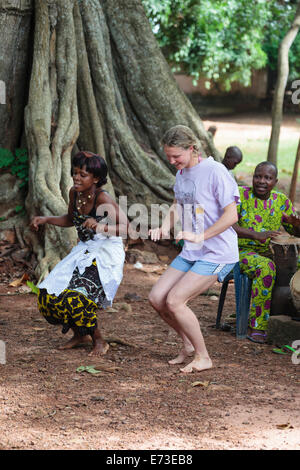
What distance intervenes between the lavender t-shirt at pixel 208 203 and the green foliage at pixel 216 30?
1073 cm

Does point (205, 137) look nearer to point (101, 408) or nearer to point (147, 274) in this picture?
point (147, 274)

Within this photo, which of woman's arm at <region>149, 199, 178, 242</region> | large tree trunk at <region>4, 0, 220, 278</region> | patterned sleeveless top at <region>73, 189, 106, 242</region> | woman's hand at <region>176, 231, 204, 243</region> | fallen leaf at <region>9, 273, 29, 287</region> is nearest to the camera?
woman's hand at <region>176, 231, 204, 243</region>

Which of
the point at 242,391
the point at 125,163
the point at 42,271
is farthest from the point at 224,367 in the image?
the point at 125,163

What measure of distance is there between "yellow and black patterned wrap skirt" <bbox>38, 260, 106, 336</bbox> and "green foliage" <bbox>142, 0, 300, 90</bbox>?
1077 centimetres

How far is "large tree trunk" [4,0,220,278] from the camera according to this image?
7.22 m

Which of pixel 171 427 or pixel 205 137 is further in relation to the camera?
pixel 205 137

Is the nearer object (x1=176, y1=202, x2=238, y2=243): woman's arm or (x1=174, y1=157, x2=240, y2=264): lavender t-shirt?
(x1=176, y1=202, x2=238, y2=243): woman's arm

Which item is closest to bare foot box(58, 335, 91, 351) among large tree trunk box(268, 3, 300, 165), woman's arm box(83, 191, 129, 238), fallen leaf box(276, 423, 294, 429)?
woman's arm box(83, 191, 129, 238)

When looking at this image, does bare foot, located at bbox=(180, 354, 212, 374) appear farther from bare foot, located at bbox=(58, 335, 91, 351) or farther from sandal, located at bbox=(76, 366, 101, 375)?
bare foot, located at bbox=(58, 335, 91, 351)

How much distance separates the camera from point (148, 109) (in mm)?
8641

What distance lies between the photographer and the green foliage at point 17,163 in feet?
24.8

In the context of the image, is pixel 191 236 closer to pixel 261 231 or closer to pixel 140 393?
pixel 140 393

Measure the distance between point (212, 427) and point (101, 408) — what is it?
2.23 feet

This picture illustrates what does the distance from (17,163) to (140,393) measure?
4.19m
